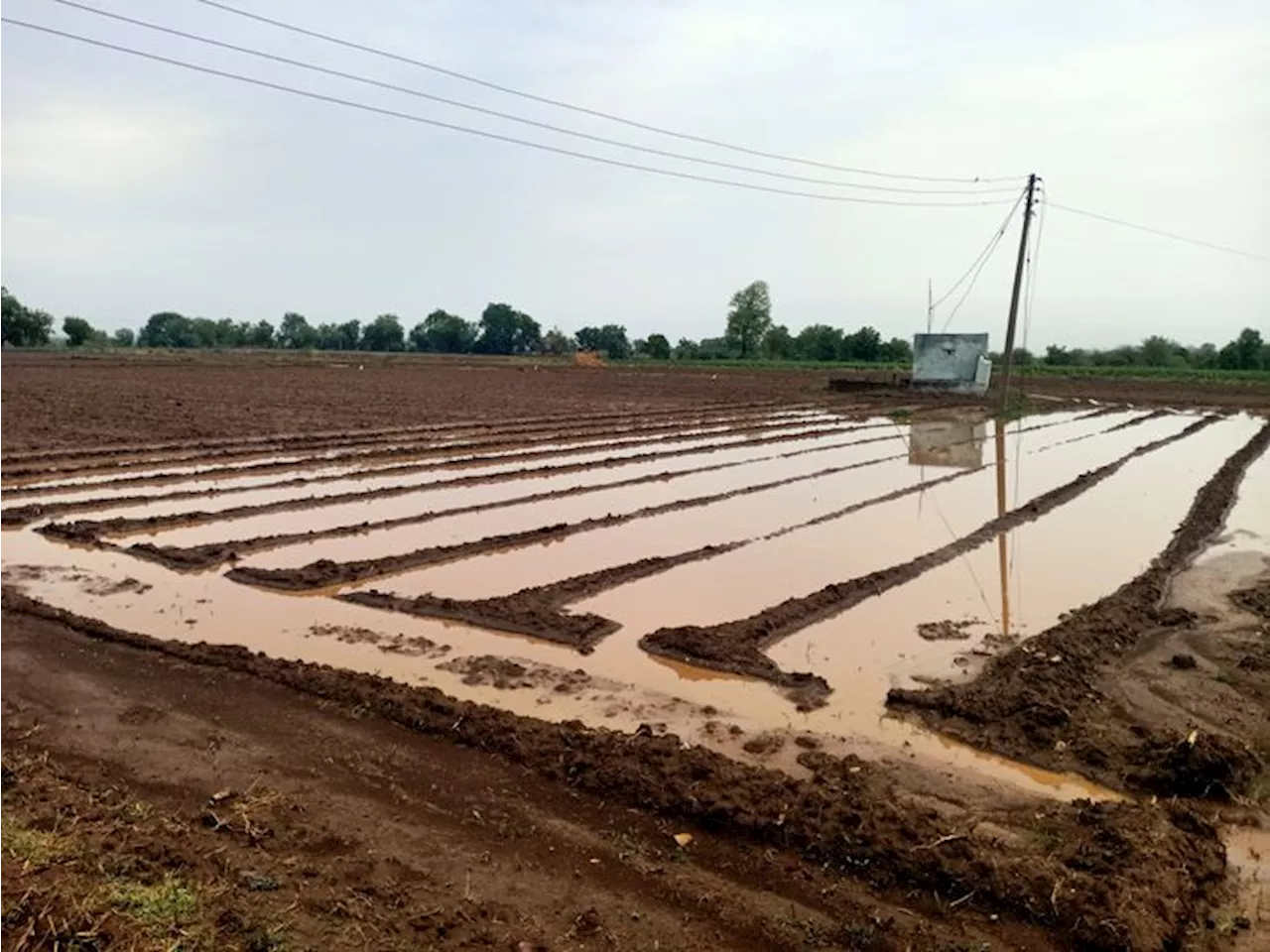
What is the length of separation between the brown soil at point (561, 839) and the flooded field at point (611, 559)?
31.3 inches

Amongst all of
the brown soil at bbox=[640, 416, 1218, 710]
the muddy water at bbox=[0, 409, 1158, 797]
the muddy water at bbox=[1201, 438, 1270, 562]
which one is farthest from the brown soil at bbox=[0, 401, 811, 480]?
the muddy water at bbox=[1201, 438, 1270, 562]

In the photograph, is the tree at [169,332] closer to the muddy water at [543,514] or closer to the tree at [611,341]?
the tree at [611,341]

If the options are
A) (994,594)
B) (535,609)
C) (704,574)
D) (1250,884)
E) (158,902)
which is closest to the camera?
(158,902)

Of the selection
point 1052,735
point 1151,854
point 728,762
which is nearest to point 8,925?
point 728,762

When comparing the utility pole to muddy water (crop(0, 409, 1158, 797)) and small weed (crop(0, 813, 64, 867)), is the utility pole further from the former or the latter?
small weed (crop(0, 813, 64, 867))

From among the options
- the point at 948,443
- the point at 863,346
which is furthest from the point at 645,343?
the point at 948,443

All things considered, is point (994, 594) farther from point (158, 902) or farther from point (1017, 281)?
point (1017, 281)

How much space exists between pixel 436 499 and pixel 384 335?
8925 cm

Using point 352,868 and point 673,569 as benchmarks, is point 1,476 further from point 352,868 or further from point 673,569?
point 352,868

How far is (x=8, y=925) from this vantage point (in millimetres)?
3268

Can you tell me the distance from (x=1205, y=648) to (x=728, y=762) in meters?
4.61

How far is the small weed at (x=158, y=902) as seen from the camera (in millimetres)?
3459

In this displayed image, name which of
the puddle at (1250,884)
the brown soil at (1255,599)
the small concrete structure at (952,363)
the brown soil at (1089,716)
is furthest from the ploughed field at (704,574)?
the small concrete structure at (952,363)

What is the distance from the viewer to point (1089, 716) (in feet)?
19.6
